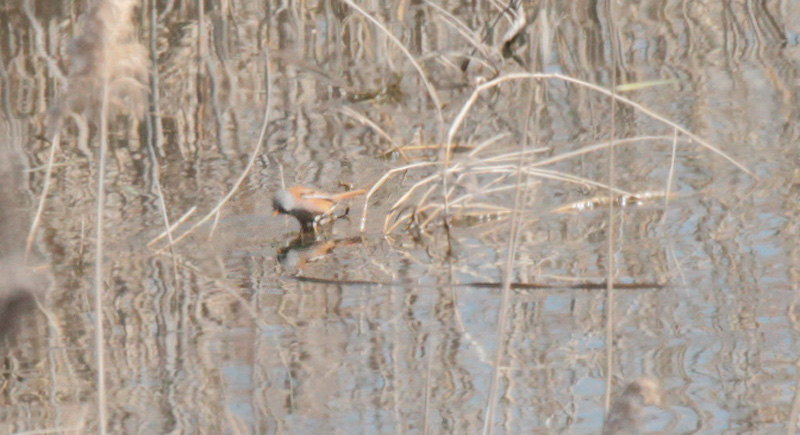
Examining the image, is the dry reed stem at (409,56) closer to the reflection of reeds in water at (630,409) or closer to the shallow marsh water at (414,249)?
the shallow marsh water at (414,249)

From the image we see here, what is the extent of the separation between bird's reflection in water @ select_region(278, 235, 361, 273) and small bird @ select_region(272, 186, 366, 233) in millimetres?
68

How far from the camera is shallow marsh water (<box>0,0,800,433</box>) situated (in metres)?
2.79

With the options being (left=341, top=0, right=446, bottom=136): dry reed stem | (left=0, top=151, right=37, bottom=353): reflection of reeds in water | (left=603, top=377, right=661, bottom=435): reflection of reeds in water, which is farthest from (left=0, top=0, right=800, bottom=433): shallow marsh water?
(left=603, top=377, right=661, bottom=435): reflection of reeds in water

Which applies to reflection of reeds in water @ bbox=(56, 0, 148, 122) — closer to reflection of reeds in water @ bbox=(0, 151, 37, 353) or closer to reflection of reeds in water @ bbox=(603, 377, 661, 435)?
reflection of reeds in water @ bbox=(0, 151, 37, 353)

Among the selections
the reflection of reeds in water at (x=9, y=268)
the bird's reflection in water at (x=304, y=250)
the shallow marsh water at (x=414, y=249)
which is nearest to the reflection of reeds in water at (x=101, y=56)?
the shallow marsh water at (x=414, y=249)

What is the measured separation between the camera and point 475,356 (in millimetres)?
2996

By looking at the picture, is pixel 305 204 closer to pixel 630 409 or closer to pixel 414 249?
pixel 414 249

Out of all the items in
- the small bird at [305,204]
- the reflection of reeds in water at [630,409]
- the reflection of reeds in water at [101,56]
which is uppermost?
the reflection of reeds in water at [101,56]

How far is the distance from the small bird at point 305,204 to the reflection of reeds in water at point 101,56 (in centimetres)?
234

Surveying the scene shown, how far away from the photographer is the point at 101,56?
1659 mm

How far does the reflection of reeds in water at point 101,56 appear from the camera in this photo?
5.40 feet

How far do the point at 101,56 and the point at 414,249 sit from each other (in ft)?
7.73

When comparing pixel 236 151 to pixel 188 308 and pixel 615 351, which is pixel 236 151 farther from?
pixel 615 351

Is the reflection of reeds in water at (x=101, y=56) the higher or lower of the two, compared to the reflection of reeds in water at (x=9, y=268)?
higher
